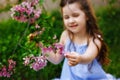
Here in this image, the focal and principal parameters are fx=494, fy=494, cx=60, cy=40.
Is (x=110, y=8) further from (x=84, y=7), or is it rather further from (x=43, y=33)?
(x=43, y=33)

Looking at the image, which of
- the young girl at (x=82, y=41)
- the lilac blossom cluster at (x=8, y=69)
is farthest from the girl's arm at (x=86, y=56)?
the lilac blossom cluster at (x=8, y=69)

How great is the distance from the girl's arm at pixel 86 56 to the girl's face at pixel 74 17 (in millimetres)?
175

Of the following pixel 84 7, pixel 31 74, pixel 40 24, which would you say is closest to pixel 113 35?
pixel 31 74

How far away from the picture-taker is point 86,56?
374cm

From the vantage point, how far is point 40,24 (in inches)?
139

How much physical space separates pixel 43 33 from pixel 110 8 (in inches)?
130

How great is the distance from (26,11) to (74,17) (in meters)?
0.51

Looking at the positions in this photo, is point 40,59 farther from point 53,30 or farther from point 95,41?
point 53,30

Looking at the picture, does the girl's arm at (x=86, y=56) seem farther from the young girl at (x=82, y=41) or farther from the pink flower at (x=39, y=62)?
the pink flower at (x=39, y=62)

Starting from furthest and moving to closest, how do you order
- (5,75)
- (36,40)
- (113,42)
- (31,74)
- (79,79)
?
(113,42) < (31,74) < (79,79) < (5,75) < (36,40)

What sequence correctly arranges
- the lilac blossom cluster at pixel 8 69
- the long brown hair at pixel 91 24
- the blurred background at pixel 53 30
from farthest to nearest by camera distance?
1. the blurred background at pixel 53 30
2. the long brown hair at pixel 91 24
3. the lilac blossom cluster at pixel 8 69

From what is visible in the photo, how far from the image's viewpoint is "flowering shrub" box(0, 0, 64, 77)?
339 centimetres

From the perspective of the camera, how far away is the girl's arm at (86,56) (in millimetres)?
3445

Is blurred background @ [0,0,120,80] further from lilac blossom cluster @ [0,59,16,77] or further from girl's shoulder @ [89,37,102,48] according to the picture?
girl's shoulder @ [89,37,102,48]
